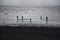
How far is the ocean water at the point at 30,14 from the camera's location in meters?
1.00

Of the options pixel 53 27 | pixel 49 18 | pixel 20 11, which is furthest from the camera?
pixel 20 11

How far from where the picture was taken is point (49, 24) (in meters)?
0.93

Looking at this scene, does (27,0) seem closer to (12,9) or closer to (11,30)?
(12,9)

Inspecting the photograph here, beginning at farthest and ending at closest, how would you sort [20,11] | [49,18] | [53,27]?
[20,11], [49,18], [53,27]

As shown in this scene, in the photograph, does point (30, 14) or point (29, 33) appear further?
point (30, 14)

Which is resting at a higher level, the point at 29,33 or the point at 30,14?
the point at 30,14

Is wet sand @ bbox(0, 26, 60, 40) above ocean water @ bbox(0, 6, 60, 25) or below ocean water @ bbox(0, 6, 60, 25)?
below

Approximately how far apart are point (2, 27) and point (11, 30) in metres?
0.09

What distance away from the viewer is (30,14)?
1174 millimetres

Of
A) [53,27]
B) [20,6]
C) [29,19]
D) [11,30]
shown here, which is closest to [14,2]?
[20,6]

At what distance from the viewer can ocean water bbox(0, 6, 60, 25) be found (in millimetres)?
999

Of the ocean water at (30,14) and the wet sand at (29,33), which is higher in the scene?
the ocean water at (30,14)

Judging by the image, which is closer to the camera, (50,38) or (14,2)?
(50,38)

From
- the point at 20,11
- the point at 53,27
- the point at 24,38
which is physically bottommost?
the point at 24,38
